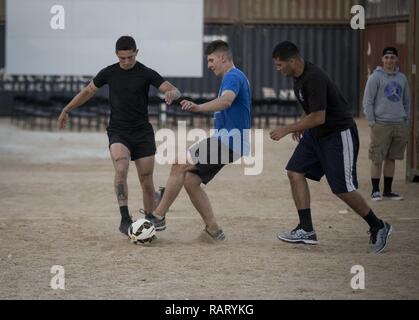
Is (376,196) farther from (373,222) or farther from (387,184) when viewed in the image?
(373,222)

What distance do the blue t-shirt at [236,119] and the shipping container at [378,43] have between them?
727 inches

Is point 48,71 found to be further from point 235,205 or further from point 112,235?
point 112,235

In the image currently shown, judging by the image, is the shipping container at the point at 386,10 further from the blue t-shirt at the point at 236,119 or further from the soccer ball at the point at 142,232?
the soccer ball at the point at 142,232

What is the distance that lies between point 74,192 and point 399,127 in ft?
14.4

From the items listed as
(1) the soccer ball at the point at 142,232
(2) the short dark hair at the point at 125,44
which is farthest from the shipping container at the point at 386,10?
(1) the soccer ball at the point at 142,232

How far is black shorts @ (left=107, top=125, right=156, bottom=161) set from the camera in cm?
1064

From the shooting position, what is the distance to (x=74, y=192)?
571 inches

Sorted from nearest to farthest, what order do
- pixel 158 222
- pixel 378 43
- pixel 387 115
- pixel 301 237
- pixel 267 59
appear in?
pixel 301 237, pixel 158 222, pixel 387 115, pixel 378 43, pixel 267 59

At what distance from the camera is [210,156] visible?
10008 mm

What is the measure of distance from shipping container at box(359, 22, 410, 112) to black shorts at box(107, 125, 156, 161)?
1807cm

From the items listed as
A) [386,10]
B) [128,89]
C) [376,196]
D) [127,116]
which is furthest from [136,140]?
[386,10]

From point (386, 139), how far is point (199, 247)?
14.7 feet

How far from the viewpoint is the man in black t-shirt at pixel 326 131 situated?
953 centimetres

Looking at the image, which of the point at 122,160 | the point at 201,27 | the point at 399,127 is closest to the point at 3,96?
the point at 201,27
